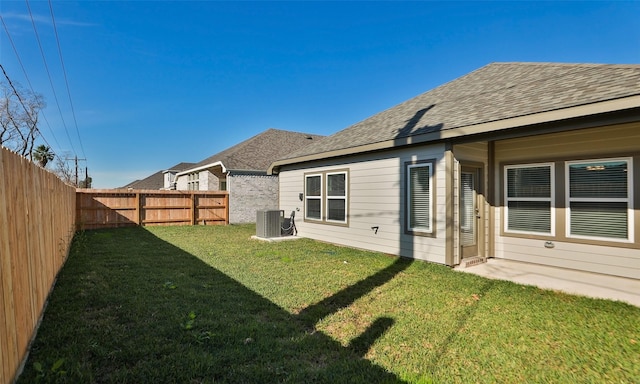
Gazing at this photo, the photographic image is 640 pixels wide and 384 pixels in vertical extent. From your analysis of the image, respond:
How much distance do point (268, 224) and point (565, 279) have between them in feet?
24.1

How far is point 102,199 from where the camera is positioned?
13.0m

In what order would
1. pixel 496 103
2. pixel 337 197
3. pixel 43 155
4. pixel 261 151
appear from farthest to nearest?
pixel 43 155, pixel 261 151, pixel 337 197, pixel 496 103

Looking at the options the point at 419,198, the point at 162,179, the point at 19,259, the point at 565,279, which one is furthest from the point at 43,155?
the point at 565,279

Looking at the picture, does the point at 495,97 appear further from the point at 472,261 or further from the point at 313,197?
the point at 313,197

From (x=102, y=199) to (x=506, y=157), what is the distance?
562 inches

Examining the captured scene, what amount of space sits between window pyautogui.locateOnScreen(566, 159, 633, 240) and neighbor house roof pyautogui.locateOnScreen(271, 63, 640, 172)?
4.47ft

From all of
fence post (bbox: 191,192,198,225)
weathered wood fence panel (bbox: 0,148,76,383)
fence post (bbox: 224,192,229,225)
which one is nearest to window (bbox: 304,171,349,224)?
weathered wood fence panel (bbox: 0,148,76,383)

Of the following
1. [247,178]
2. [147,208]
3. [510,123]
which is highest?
[510,123]

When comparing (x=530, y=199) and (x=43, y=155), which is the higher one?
(x=43, y=155)

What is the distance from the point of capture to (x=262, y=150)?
719 inches

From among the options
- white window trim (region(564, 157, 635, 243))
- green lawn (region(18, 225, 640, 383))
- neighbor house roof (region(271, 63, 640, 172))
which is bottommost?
green lawn (region(18, 225, 640, 383))

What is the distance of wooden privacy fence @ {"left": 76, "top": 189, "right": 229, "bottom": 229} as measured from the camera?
12656 mm

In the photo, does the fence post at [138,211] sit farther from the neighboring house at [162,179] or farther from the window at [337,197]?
the neighboring house at [162,179]

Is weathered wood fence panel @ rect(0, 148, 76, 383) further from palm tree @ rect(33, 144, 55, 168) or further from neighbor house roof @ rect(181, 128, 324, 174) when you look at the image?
palm tree @ rect(33, 144, 55, 168)
